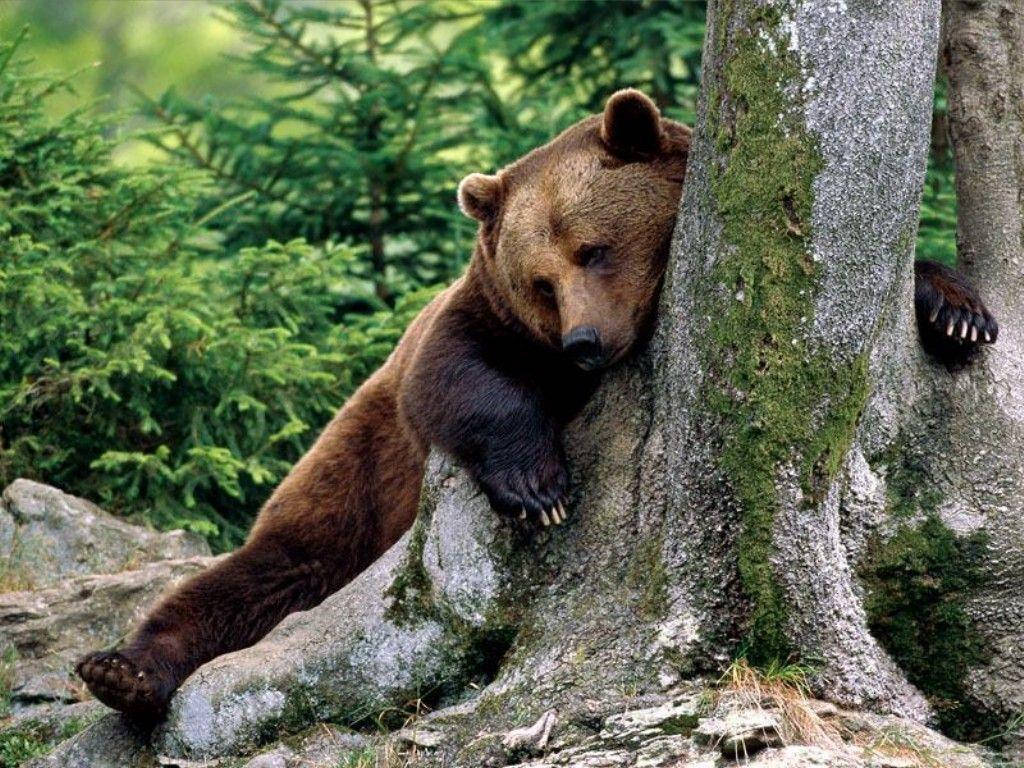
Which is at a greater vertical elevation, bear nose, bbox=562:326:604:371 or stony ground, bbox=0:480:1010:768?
bear nose, bbox=562:326:604:371

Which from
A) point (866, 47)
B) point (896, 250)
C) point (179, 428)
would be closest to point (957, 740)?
point (896, 250)

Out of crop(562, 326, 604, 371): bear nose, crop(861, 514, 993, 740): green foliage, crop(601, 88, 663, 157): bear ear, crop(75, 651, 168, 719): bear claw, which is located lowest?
crop(75, 651, 168, 719): bear claw

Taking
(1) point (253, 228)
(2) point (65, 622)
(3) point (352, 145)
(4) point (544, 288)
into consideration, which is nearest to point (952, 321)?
(4) point (544, 288)

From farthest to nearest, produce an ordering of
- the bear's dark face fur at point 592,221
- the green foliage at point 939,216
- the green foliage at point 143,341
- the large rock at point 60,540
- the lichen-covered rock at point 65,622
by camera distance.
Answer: the green foliage at point 939,216 < the green foliage at point 143,341 < the large rock at point 60,540 < the lichen-covered rock at point 65,622 < the bear's dark face fur at point 592,221

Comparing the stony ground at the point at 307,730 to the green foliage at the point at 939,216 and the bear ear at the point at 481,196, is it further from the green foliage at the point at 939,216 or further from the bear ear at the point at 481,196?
the green foliage at the point at 939,216

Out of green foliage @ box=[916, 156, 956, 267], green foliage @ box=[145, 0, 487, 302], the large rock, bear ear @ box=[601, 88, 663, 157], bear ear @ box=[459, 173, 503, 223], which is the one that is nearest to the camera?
bear ear @ box=[601, 88, 663, 157]

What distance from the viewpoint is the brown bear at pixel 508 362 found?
15.5 feet

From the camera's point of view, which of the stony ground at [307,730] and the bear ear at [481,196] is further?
the bear ear at [481,196]

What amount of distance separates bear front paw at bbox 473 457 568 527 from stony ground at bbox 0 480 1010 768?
63 centimetres

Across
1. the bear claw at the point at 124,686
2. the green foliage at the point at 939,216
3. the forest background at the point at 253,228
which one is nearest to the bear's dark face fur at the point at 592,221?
the bear claw at the point at 124,686

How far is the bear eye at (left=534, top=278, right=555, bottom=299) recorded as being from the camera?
16.9 ft

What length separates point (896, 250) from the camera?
4.16 m

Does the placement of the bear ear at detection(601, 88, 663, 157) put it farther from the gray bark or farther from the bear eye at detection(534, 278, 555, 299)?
the gray bark

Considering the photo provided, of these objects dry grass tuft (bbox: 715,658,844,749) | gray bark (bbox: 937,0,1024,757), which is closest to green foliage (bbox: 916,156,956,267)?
gray bark (bbox: 937,0,1024,757)
